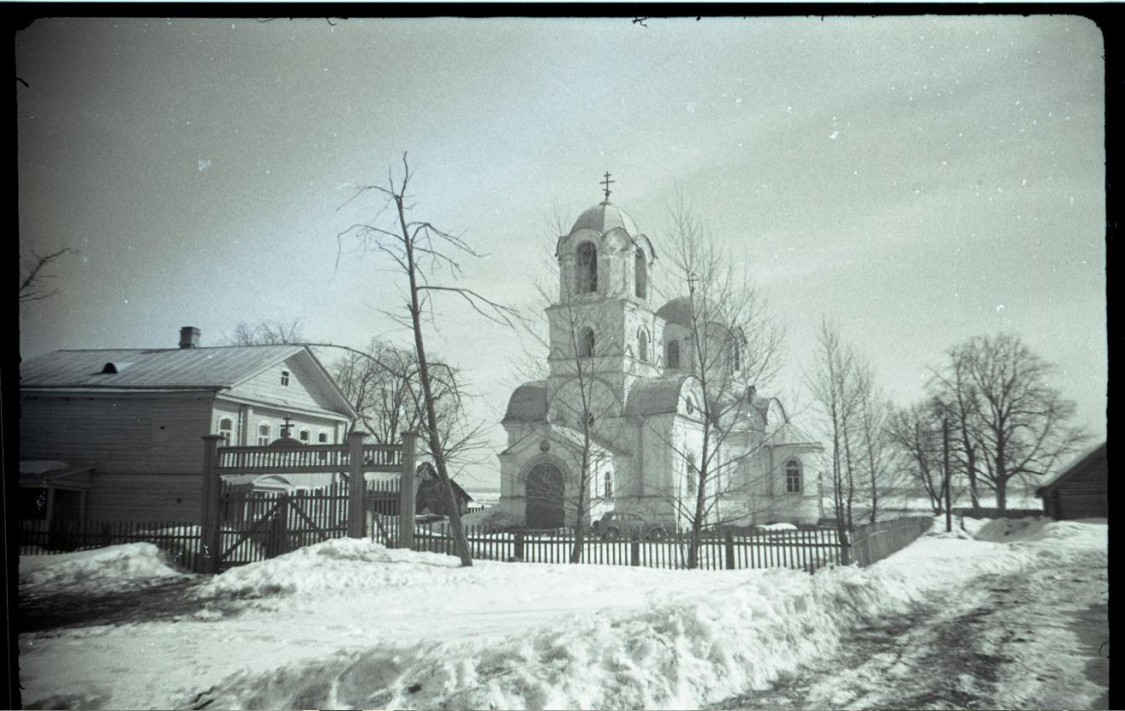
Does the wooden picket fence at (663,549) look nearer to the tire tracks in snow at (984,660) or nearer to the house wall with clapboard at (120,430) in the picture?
the tire tracks in snow at (984,660)

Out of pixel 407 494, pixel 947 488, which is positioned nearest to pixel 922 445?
pixel 947 488

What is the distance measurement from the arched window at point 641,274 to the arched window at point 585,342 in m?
0.48

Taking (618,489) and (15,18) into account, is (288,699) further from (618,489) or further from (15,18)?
(618,489)

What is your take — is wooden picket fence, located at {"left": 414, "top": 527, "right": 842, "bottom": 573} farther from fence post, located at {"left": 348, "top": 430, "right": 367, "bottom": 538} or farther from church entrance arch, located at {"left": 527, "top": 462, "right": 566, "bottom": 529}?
fence post, located at {"left": 348, "top": 430, "right": 367, "bottom": 538}

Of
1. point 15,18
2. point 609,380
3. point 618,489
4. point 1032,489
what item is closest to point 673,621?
point 1032,489

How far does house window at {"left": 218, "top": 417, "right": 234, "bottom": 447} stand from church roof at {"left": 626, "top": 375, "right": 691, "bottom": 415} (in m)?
3.11

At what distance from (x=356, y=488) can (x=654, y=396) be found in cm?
348

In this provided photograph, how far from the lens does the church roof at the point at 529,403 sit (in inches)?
169

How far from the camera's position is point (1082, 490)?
9.73ft

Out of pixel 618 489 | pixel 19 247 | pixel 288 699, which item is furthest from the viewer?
pixel 618 489

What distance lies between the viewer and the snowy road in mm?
2822

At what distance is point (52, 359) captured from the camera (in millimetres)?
3230

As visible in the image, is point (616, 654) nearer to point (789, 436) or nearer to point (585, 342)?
point (585, 342)

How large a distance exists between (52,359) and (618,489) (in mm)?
7138
